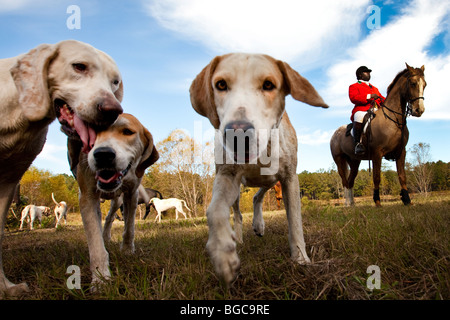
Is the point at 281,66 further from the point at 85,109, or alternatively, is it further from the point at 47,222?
the point at 47,222

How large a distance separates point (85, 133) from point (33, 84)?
58 centimetres

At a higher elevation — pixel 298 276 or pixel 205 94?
pixel 205 94

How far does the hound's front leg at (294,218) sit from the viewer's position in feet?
9.20

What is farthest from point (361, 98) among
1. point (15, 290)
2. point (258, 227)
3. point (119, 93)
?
point (15, 290)

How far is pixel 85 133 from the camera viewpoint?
2791 millimetres

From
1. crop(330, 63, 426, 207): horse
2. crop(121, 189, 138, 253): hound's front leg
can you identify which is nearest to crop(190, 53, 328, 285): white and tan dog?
crop(121, 189, 138, 253): hound's front leg

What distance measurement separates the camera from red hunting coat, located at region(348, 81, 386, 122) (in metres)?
9.98

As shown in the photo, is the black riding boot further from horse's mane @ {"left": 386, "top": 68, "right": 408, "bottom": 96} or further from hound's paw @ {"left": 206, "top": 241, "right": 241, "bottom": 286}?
hound's paw @ {"left": 206, "top": 241, "right": 241, "bottom": 286}

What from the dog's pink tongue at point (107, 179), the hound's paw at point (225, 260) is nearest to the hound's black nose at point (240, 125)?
the hound's paw at point (225, 260)

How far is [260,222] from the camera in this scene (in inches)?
171

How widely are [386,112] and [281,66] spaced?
7.54 metres

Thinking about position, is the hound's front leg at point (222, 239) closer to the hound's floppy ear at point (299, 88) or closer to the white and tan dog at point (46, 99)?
the hound's floppy ear at point (299, 88)

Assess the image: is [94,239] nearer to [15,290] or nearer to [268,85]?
[15,290]
